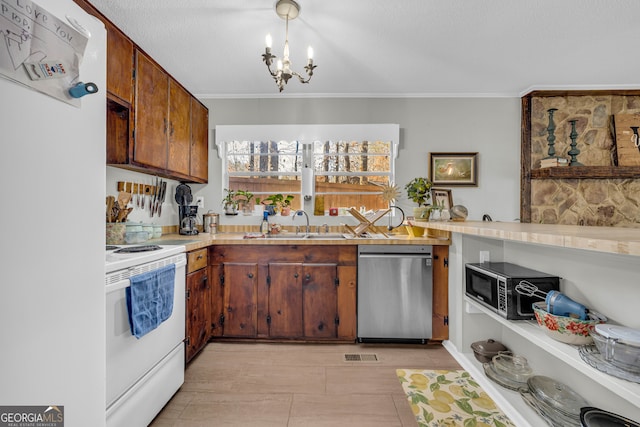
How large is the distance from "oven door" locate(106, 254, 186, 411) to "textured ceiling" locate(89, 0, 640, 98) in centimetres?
174

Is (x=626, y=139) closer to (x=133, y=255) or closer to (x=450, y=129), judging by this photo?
(x=450, y=129)

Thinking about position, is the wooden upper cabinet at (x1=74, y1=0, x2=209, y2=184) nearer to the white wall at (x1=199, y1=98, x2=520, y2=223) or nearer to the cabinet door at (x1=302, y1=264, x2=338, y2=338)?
the white wall at (x1=199, y1=98, x2=520, y2=223)

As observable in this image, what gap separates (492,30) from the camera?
215cm

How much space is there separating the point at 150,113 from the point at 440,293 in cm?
283

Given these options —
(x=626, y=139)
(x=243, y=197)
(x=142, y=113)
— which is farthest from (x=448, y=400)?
(x=626, y=139)

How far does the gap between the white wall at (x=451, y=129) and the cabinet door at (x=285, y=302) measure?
1.56m

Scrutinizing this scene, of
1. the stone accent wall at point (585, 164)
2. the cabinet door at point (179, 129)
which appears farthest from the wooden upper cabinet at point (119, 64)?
the stone accent wall at point (585, 164)

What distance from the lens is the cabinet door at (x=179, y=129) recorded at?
8.30ft

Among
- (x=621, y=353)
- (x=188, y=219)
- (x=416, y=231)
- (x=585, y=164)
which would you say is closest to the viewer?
(x=621, y=353)

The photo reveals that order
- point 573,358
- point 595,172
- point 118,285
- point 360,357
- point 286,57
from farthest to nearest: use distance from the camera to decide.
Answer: point 595,172 < point 360,357 < point 286,57 < point 118,285 < point 573,358

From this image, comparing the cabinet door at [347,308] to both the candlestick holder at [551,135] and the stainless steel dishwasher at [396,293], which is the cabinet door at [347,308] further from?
the candlestick holder at [551,135]

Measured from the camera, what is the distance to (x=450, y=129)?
3.31 meters

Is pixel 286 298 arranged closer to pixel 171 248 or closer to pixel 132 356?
pixel 171 248

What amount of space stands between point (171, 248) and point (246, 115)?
2020mm
